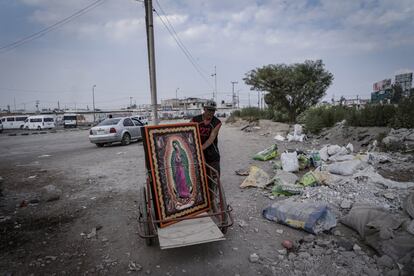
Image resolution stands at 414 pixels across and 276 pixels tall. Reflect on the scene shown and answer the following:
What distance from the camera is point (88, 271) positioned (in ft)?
8.97

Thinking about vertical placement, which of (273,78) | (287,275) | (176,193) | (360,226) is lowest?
(287,275)

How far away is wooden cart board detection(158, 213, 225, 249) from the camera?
279 cm

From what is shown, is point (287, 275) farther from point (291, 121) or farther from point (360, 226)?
point (291, 121)

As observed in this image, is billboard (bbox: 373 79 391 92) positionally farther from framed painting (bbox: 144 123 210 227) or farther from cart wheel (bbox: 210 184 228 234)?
framed painting (bbox: 144 123 210 227)

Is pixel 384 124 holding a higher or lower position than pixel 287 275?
higher

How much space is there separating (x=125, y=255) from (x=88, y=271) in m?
0.42

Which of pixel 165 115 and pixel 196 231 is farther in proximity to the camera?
pixel 165 115

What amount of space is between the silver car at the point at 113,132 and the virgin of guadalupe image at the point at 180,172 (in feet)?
32.2

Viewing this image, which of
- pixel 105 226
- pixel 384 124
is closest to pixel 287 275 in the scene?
pixel 105 226

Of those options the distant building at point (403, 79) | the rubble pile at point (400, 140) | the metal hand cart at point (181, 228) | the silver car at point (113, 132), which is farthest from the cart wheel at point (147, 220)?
the distant building at point (403, 79)

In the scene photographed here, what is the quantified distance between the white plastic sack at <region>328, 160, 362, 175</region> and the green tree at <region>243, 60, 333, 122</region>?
18.8 meters

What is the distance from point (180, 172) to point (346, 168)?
407 centimetres

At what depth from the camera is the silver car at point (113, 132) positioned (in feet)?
40.5

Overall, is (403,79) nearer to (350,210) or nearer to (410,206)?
(410,206)
